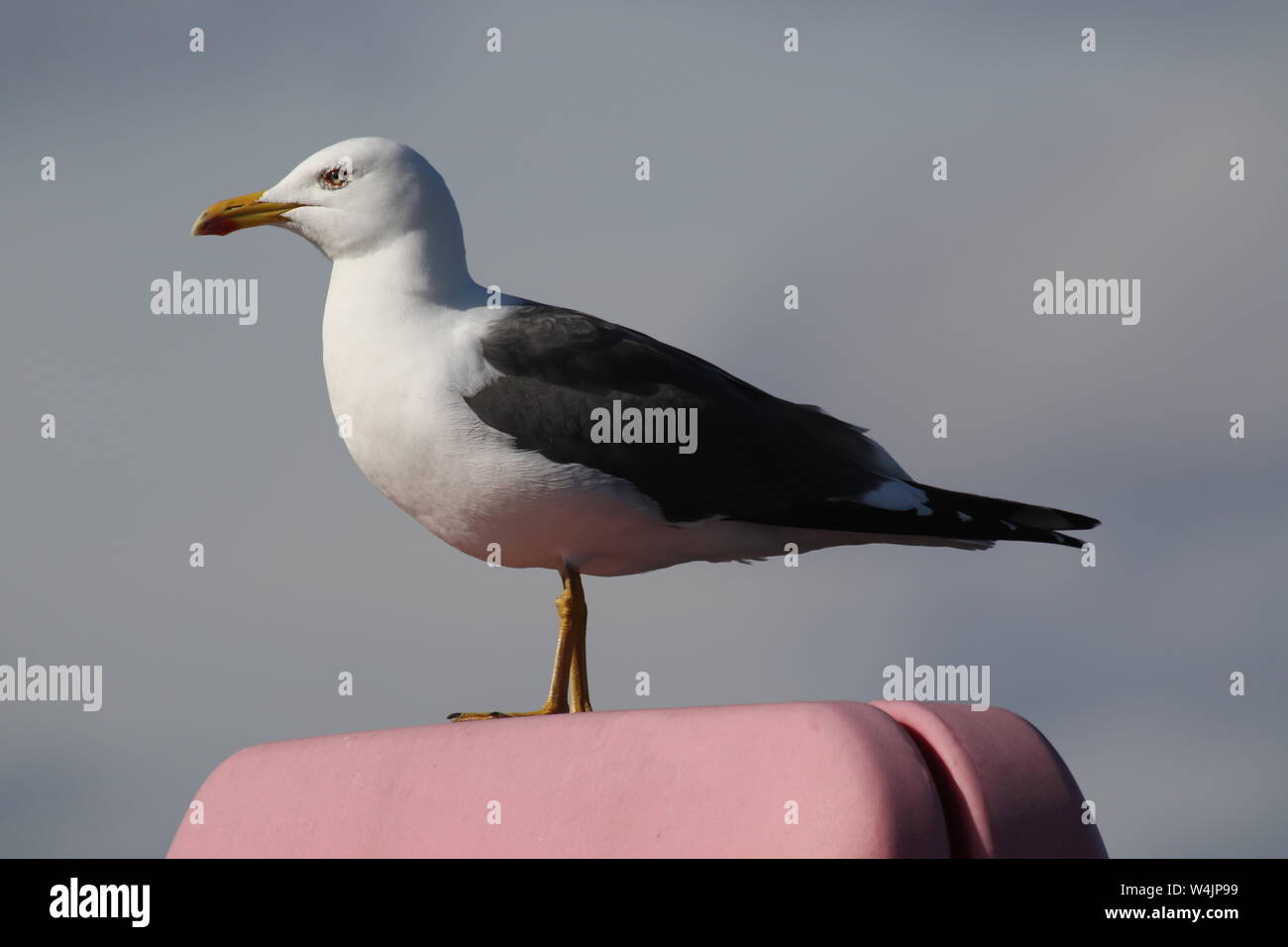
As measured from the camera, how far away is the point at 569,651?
6457 millimetres

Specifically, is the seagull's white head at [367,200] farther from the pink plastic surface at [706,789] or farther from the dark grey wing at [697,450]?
the pink plastic surface at [706,789]

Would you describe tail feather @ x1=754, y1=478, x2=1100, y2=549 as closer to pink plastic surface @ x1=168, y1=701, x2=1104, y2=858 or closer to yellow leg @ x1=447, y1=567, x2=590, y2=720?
yellow leg @ x1=447, y1=567, x2=590, y2=720

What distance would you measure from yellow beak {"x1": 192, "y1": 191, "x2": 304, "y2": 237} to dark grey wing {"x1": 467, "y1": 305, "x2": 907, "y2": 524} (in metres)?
1.24

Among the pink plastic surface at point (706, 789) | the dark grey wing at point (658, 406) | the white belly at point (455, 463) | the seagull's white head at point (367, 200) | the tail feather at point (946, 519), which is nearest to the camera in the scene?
the pink plastic surface at point (706, 789)

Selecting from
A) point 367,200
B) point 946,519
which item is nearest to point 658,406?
point 946,519

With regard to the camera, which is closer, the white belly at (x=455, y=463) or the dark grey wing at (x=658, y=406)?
the white belly at (x=455, y=463)

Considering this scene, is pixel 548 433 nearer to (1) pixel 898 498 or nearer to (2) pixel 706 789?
(1) pixel 898 498

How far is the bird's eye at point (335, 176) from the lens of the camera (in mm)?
6797

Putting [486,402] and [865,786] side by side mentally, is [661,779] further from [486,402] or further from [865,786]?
[486,402]

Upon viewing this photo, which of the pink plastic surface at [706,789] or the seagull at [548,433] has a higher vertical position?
the seagull at [548,433]

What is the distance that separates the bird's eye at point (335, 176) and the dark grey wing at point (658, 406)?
0.97 metres

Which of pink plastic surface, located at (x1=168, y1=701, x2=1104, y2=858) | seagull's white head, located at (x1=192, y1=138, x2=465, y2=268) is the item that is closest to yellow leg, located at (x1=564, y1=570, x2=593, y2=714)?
pink plastic surface, located at (x1=168, y1=701, x2=1104, y2=858)

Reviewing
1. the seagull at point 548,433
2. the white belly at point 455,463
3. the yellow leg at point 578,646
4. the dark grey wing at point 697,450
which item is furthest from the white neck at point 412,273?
the yellow leg at point 578,646

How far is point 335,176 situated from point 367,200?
0.20m
